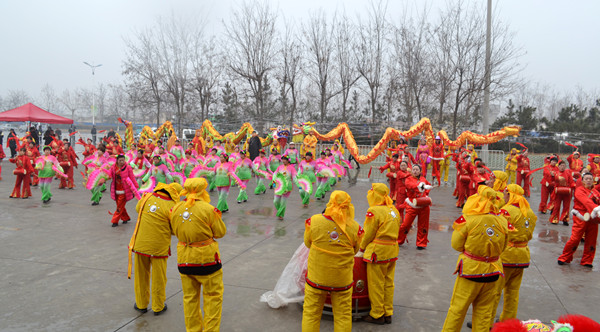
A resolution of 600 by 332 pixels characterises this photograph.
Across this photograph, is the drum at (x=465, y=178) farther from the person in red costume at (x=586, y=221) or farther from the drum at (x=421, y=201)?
the drum at (x=421, y=201)

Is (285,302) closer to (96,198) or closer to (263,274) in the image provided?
(263,274)

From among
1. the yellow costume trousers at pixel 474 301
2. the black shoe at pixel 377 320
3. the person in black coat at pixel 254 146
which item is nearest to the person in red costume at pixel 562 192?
the yellow costume trousers at pixel 474 301

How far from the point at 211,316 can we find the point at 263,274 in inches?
80.4

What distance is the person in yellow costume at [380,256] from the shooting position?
14.5ft

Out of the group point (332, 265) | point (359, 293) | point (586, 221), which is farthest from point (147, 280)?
point (586, 221)

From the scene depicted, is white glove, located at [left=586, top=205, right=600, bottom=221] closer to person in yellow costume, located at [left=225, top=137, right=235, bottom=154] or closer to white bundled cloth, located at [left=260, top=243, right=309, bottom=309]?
white bundled cloth, located at [left=260, top=243, right=309, bottom=309]

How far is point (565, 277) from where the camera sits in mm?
6047

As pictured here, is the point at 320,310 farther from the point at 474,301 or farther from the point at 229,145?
the point at 229,145

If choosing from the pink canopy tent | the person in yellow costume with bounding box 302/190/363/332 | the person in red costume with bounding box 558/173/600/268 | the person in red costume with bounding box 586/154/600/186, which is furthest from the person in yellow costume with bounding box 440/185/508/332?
the pink canopy tent

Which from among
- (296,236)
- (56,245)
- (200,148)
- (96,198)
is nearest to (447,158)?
(296,236)

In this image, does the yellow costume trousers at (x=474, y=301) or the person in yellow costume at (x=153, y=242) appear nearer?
the yellow costume trousers at (x=474, y=301)

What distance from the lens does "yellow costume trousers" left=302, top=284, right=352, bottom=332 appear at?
3.66 m

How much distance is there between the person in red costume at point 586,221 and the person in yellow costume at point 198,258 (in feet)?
18.6

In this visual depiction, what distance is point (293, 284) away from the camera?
4676 mm
